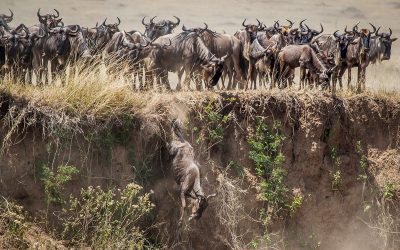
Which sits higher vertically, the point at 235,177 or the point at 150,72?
the point at 150,72

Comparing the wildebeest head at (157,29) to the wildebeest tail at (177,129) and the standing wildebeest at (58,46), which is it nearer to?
the standing wildebeest at (58,46)

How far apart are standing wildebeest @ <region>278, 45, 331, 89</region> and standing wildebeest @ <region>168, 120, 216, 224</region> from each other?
4126 millimetres

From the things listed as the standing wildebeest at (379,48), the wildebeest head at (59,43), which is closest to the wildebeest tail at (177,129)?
the wildebeest head at (59,43)

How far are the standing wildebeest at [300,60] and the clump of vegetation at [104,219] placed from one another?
5.42 meters

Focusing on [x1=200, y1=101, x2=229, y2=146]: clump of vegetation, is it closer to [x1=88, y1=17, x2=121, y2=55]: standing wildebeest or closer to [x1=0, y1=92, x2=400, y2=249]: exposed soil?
[x1=0, y1=92, x2=400, y2=249]: exposed soil

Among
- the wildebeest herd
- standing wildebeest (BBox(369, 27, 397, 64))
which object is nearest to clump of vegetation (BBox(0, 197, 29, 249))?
the wildebeest herd

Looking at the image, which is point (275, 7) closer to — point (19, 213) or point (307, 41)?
point (307, 41)

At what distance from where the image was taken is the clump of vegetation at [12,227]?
518 inches

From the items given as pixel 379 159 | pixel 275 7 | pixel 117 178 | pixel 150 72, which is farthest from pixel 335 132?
pixel 275 7

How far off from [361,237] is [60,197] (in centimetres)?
677

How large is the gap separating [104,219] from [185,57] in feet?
16.7

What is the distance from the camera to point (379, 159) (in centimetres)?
1836

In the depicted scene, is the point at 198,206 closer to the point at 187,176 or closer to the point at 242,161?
the point at 187,176

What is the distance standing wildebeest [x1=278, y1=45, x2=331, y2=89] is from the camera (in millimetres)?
18422
